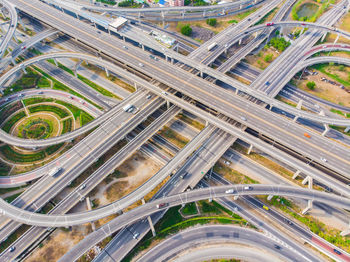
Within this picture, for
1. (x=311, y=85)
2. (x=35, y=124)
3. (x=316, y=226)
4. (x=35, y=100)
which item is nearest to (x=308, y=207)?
(x=316, y=226)

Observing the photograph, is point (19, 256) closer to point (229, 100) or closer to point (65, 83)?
point (65, 83)

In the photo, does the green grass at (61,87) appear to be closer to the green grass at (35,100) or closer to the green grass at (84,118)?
the green grass at (84,118)

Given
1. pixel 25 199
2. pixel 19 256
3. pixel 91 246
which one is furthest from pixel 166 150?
pixel 19 256

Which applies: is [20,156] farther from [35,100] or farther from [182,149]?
[182,149]

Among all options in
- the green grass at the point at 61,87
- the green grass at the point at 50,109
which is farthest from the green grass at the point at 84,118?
the green grass at the point at 50,109

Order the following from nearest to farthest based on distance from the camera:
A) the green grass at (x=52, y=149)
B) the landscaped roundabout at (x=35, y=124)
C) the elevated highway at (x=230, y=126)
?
the elevated highway at (x=230, y=126)
the landscaped roundabout at (x=35, y=124)
the green grass at (x=52, y=149)

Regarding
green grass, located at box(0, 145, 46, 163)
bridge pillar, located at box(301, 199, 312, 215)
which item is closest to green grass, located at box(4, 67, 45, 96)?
green grass, located at box(0, 145, 46, 163)
